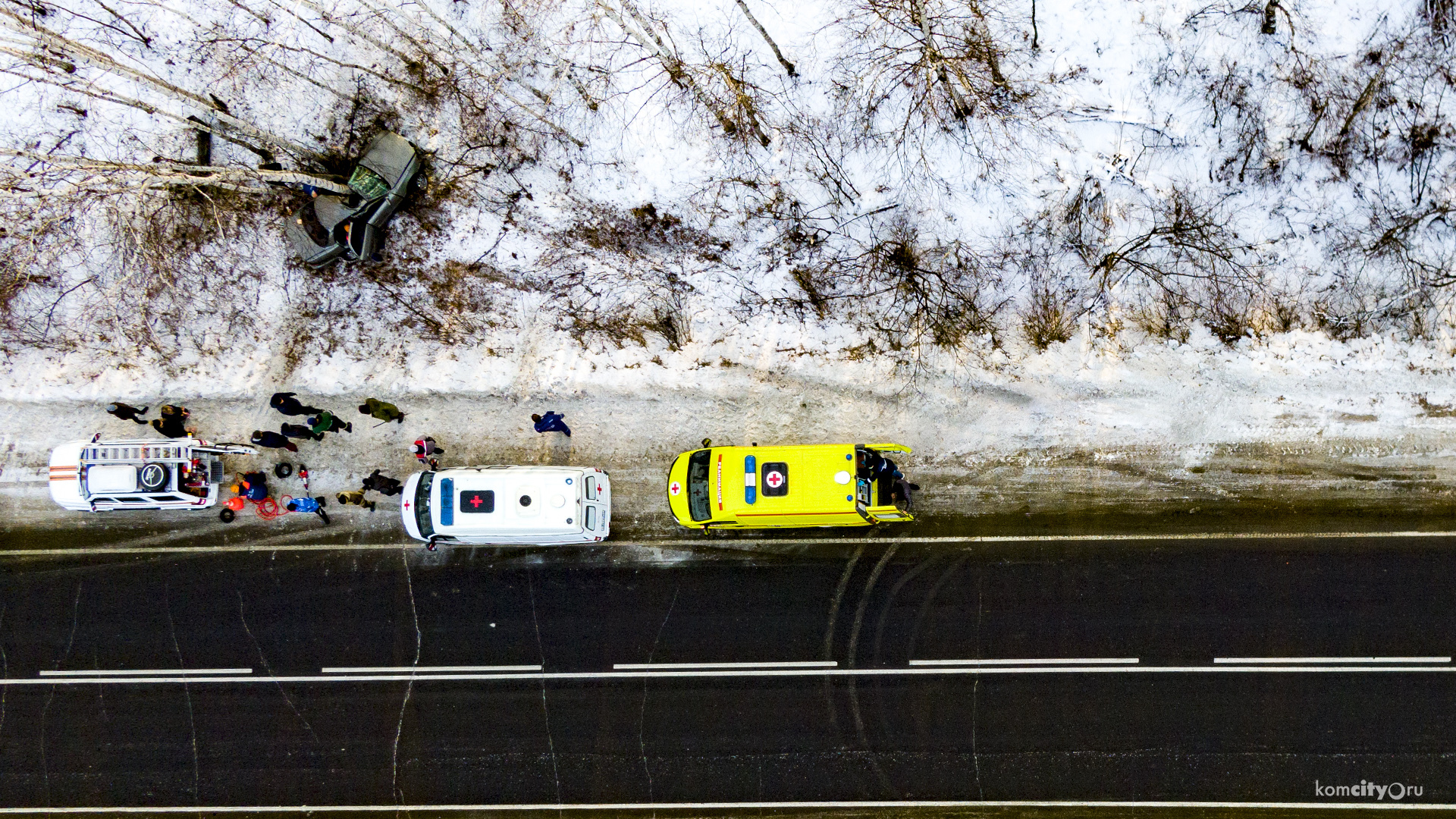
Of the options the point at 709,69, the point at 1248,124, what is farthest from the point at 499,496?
the point at 1248,124

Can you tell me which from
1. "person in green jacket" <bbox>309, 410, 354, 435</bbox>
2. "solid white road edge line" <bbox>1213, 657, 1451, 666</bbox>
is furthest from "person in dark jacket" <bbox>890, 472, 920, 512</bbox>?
"person in green jacket" <bbox>309, 410, 354, 435</bbox>

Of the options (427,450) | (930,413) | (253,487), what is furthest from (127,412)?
(930,413)

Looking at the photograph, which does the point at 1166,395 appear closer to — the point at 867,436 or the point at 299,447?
the point at 867,436

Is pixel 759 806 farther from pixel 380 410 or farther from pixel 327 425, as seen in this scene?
pixel 327 425

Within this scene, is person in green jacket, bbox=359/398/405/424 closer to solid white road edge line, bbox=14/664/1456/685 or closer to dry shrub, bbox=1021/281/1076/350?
solid white road edge line, bbox=14/664/1456/685

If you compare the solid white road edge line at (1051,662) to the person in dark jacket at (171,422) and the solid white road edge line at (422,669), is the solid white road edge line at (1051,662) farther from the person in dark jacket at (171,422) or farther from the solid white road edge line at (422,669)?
the person in dark jacket at (171,422)

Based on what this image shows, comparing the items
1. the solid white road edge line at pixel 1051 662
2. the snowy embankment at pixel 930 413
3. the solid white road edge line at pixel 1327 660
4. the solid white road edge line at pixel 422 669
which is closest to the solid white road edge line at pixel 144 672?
the solid white road edge line at pixel 422 669
